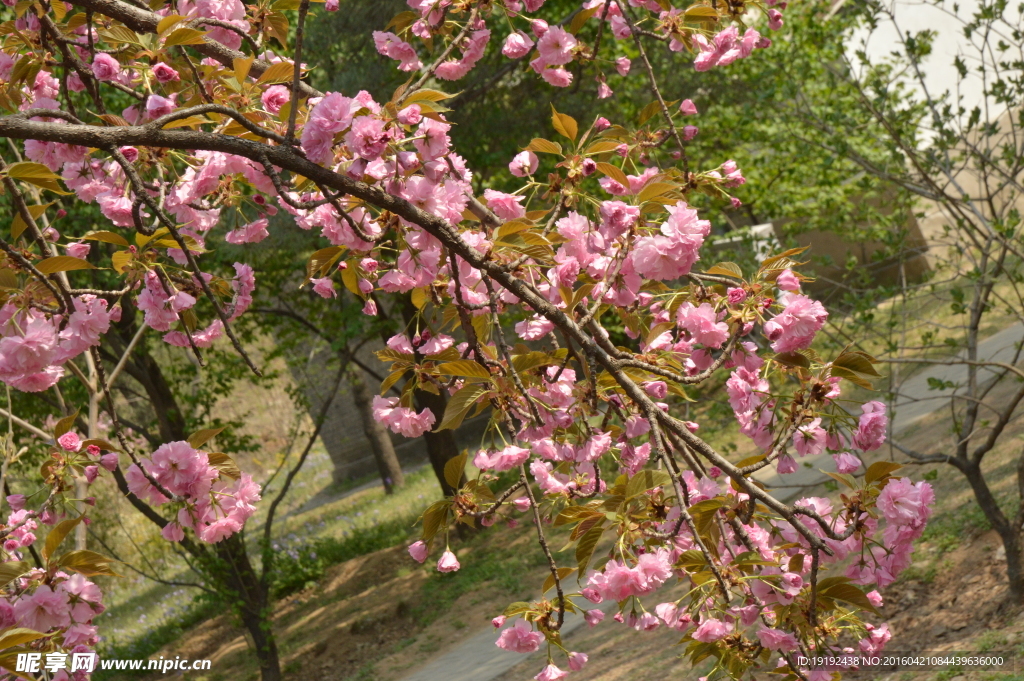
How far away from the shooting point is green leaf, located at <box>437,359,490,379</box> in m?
1.75

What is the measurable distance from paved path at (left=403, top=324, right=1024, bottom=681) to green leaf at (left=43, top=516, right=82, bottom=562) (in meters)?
3.44

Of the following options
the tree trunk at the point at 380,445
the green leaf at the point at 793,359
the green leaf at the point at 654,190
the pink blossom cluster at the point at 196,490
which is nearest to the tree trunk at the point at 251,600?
the pink blossom cluster at the point at 196,490

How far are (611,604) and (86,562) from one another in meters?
4.18

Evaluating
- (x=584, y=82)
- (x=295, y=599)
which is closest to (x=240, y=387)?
(x=295, y=599)

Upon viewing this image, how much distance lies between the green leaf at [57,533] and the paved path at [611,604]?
11.3 feet

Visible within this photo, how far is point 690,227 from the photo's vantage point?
1.75 m

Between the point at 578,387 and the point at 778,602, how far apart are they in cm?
65

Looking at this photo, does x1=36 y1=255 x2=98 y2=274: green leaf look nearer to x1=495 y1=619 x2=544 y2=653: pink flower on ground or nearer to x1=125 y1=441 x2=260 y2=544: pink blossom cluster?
x1=125 y1=441 x2=260 y2=544: pink blossom cluster

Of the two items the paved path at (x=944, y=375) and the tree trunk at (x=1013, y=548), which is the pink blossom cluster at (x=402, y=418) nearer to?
the tree trunk at (x=1013, y=548)

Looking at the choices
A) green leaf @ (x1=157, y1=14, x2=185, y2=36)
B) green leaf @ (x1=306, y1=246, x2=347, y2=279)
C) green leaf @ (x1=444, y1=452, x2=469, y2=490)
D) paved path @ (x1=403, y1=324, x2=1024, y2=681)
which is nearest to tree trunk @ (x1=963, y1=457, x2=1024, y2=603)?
paved path @ (x1=403, y1=324, x2=1024, y2=681)

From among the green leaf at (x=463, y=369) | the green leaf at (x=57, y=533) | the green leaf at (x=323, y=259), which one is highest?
the green leaf at (x=323, y=259)

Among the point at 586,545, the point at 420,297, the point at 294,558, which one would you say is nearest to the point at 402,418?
the point at 420,297

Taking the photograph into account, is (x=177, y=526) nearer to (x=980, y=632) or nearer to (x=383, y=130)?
(x=383, y=130)

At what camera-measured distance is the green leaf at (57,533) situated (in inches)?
Result: 63.7
